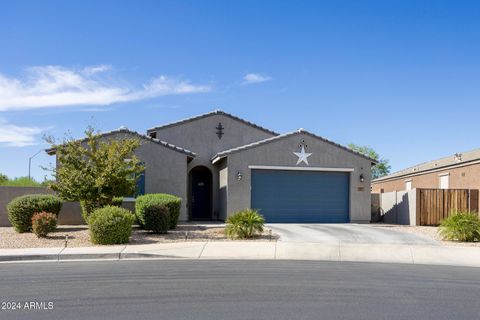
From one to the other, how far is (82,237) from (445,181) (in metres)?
22.3

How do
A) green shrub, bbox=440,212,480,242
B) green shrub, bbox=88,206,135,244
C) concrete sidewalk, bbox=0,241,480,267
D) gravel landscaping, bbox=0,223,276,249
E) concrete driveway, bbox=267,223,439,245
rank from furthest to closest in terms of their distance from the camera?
green shrub, bbox=440,212,480,242 < concrete driveway, bbox=267,223,439,245 < gravel landscaping, bbox=0,223,276,249 < green shrub, bbox=88,206,135,244 < concrete sidewalk, bbox=0,241,480,267

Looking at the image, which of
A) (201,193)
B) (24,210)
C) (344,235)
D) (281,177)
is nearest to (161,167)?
(201,193)

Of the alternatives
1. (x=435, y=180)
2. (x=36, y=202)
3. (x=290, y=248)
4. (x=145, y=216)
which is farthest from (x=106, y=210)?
(x=435, y=180)

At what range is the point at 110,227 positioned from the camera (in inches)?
658

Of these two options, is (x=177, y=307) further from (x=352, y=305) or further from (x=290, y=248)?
(x=290, y=248)

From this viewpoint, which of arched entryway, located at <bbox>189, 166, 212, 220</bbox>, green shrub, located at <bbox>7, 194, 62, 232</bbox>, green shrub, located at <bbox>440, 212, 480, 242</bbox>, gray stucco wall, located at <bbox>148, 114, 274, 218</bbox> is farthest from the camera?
arched entryway, located at <bbox>189, 166, 212, 220</bbox>

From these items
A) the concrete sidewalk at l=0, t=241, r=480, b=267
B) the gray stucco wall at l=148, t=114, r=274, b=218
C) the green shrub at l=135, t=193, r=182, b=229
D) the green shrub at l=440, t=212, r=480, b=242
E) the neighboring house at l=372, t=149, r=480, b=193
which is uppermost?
the gray stucco wall at l=148, t=114, r=274, b=218

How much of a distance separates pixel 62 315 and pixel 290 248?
9.35 meters

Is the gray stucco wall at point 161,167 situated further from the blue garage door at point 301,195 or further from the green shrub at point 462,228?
the green shrub at point 462,228

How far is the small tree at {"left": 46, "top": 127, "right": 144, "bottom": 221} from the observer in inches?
725

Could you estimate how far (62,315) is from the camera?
7469 millimetres

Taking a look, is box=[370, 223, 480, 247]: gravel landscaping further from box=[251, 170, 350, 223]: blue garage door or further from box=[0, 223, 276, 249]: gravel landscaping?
box=[0, 223, 276, 249]: gravel landscaping

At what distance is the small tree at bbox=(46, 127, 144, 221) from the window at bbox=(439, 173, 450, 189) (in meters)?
19.9

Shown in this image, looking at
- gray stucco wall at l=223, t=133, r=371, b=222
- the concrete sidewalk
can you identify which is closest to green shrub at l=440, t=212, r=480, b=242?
the concrete sidewalk
